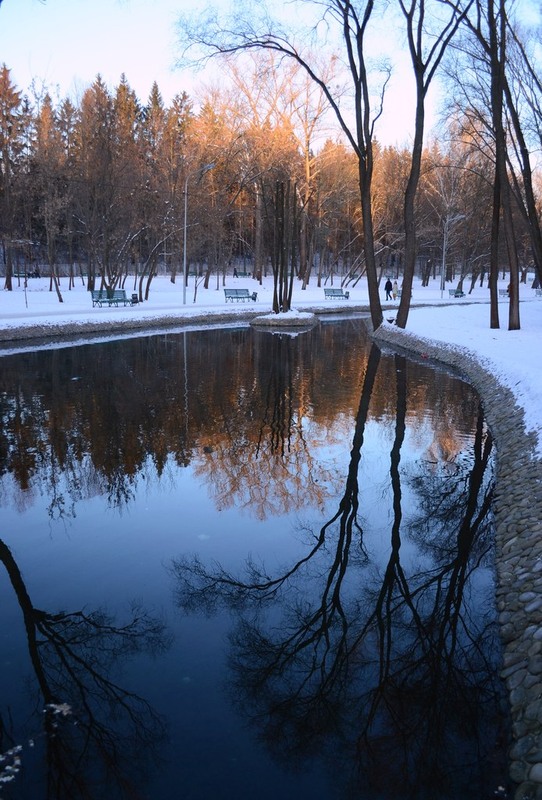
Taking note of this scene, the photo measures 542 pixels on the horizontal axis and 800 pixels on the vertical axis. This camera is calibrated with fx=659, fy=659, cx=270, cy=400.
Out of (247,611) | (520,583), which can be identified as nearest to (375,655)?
(247,611)

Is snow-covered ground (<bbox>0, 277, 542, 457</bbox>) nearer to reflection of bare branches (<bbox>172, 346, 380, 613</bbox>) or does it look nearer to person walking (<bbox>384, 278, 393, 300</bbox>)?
person walking (<bbox>384, 278, 393, 300</bbox>)

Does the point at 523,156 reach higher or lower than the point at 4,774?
higher

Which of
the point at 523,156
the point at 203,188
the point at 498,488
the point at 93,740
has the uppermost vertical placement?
the point at 203,188

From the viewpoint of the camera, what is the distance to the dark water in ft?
13.9

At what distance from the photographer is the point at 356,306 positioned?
4944cm

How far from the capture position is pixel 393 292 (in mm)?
60250

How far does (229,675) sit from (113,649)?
3.35ft

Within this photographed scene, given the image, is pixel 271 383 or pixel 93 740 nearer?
pixel 93 740

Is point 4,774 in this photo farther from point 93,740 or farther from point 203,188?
point 203,188

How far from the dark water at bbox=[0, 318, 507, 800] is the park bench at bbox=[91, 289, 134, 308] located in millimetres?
25970

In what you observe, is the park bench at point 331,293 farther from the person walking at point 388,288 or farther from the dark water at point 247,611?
the dark water at point 247,611

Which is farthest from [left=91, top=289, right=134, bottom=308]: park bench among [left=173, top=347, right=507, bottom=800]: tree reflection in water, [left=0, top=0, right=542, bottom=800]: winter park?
[left=173, top=347, right=507, bottom=800]: tree reflection in water

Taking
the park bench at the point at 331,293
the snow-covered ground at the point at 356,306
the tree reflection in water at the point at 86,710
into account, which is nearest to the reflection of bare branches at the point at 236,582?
the tree reflection in water at the point at 86,710

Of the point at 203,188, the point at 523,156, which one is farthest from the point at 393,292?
the point at 523,156
